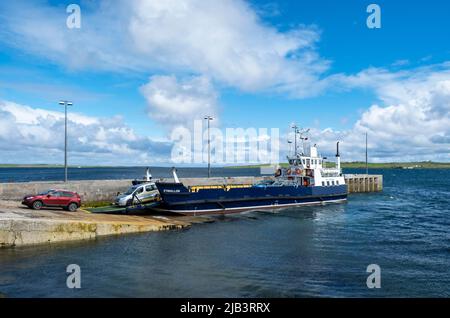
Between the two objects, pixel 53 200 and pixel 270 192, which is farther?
pixel 270 192

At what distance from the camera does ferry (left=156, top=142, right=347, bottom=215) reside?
32.2m

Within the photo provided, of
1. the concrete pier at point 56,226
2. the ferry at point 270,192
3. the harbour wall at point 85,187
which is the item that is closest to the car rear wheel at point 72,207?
the concrete pier at point 56,226

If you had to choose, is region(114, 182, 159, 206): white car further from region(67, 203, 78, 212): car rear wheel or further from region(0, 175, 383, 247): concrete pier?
region(67, 203, 78, 212): car rear wheel

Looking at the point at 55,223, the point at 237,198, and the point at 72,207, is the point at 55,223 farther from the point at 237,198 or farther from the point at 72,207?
the point at 237,198

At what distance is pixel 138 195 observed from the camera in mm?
32844

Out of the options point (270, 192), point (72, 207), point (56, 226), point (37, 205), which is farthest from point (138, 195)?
point (270, 192)

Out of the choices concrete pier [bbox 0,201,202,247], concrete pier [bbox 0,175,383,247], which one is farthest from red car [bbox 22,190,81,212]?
concrete pier [bbox 0,201,202,247]

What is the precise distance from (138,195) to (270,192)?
1404 cm

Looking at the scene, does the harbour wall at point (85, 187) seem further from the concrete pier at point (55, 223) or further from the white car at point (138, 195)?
the white car at point (138, 195)

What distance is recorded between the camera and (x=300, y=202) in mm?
42625

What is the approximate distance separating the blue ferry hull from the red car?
7.16 meters

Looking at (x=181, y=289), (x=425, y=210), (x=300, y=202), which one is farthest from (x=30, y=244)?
(x=425, y=210)
